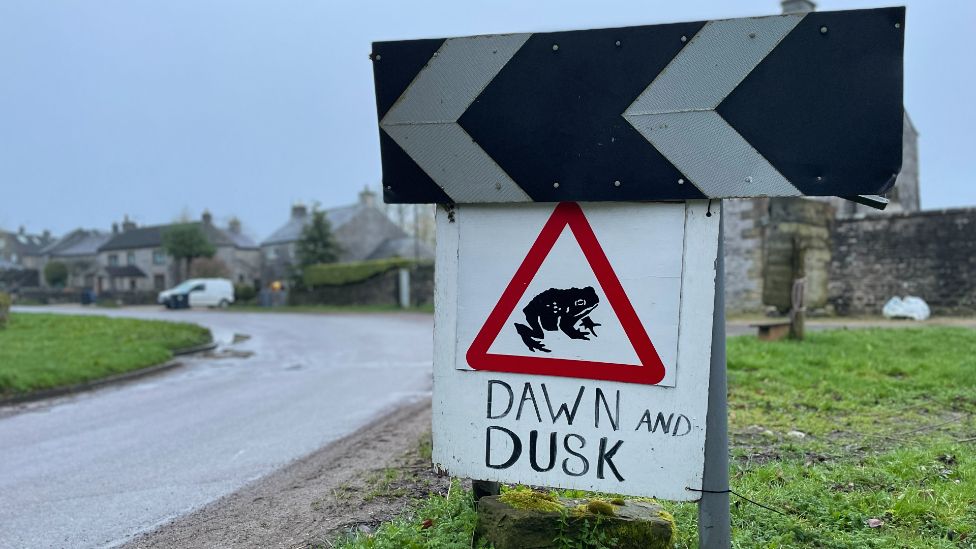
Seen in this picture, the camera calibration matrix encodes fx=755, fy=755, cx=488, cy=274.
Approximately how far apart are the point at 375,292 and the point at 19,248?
289ft

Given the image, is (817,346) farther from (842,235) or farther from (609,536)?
(842,235)

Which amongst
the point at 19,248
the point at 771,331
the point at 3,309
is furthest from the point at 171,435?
the point at 19,248

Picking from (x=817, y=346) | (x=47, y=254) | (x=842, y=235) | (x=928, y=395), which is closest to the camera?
(x=928, y=395)

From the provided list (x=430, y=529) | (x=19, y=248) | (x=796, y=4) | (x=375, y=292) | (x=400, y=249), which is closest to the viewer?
(x=430, y=529)

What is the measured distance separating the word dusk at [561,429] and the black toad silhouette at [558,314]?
18cm

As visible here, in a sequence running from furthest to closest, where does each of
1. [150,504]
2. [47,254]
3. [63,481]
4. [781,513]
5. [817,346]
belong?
1. [47,254]
2. [817,346]
3. [63,481]
4. [150,504]
5. [781,513]

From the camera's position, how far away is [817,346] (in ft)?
36.9

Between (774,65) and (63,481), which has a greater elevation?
(774,65)

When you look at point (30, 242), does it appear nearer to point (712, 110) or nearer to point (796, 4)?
point (796, 4)

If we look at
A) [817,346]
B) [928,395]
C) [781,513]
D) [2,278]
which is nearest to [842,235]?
[817,346]

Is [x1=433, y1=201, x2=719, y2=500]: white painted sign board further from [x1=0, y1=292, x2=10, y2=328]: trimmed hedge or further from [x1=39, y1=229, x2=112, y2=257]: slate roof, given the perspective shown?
[x1=39, y1=229, x2=112, y2=257]: slate roof

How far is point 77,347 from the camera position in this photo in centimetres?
1631

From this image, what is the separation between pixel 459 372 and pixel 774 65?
59.9 inches

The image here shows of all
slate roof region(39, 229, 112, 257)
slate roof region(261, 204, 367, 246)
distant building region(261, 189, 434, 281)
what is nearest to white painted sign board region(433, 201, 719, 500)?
distant building region(261, 189, 434, 281)
